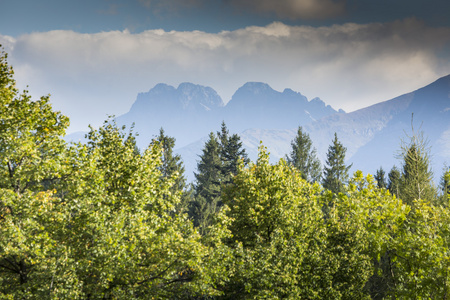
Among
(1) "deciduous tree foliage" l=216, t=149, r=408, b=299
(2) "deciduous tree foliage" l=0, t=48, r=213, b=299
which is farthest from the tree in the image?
(2) "deciduous tree foliage" l=0, t=48, r=213, b=299

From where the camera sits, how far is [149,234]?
13070 mm

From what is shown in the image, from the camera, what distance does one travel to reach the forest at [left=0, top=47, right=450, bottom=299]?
36.1 ft

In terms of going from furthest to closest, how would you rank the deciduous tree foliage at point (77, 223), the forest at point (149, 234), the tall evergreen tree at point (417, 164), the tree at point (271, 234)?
the tall evergreen tree at point (417, 164)
the tree at point (271, 234)
the deciduous tree foliage at point (77, 223)
the forest at point (149, 234)

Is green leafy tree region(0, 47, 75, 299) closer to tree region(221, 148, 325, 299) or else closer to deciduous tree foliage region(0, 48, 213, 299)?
deciduous tree foliage region(0, 48, 213, 299)

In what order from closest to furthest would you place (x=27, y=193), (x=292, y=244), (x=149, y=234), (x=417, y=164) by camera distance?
(x=27, y=193)
(x=149, y=234)
(x=292, y=244)
(x=417, y=164)

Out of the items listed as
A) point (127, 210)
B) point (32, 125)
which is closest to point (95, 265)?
Result: point (127, 210)

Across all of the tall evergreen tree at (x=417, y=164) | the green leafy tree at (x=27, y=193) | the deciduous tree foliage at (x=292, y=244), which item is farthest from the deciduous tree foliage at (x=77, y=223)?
the tall evergreen tree at (x=417, y=164)

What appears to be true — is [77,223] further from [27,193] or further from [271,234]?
[271,234]

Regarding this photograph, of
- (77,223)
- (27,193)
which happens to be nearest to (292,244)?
(77,223)

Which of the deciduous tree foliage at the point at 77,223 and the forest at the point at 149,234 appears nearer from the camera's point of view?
the forest at the point at 149,234

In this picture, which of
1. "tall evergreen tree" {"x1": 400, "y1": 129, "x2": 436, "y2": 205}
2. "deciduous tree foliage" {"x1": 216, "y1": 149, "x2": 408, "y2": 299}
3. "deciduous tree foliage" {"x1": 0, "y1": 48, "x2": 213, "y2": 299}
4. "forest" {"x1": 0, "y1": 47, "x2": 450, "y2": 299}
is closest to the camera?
"forest" {"x1": 0, "y1": 47, "x2": 450, "y2": 299}

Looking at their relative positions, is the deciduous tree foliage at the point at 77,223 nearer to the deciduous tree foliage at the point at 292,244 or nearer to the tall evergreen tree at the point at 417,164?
the deciduous tree foliage at the point at 292,244

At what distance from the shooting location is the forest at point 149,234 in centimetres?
1099

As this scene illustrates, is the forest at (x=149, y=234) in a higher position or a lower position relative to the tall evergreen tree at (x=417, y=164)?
lower
